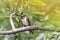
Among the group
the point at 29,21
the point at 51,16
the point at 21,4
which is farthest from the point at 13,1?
the point at 51,16

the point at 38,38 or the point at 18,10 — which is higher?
the point at 18,10

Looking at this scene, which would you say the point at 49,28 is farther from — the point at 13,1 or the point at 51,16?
the point at 13,1

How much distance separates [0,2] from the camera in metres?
1.36

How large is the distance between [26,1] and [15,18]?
0.47ft

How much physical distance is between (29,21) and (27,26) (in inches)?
1.6

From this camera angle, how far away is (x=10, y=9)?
1341 mm

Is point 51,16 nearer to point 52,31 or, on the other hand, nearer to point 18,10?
point 52,31

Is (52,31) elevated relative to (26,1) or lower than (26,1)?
lower

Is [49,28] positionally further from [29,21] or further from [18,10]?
[18,10]

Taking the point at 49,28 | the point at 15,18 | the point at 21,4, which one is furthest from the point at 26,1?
the point at 49,28

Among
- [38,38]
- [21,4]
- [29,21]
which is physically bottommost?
[38,38]

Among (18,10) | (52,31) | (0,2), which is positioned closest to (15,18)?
(18,10)

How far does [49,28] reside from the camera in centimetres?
127

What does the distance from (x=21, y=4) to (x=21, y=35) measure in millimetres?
220
